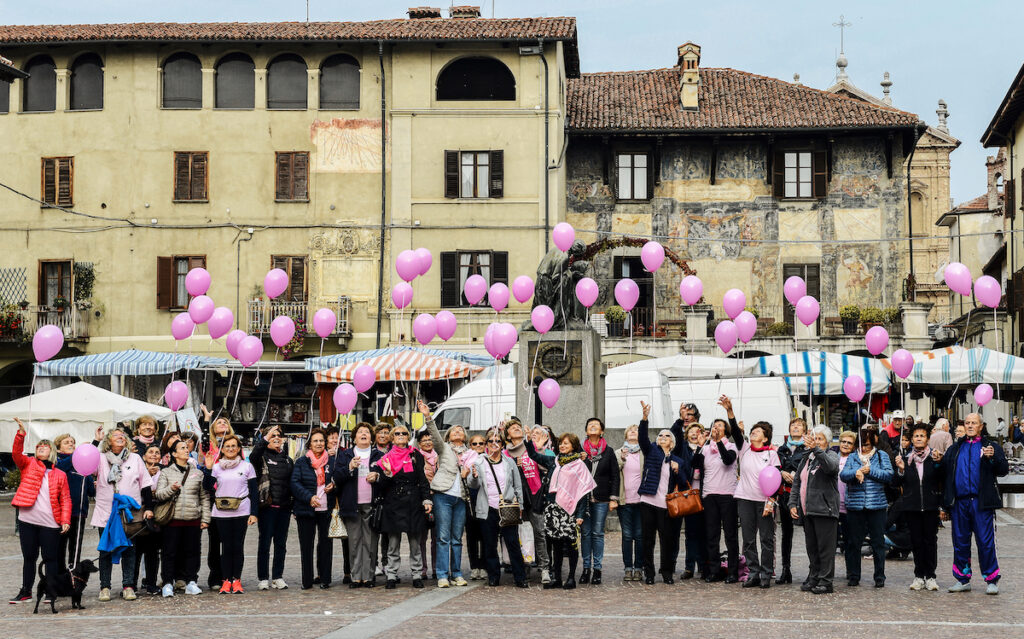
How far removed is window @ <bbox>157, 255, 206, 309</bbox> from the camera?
35875 millimetres

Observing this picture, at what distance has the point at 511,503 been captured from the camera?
14.1 metres

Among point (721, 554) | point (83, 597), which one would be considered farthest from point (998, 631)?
point (83, 597)

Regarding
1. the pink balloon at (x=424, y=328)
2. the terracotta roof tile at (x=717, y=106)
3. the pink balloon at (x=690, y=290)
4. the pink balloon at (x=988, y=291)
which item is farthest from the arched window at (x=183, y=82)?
the pink balloon at (x=988, y=291)

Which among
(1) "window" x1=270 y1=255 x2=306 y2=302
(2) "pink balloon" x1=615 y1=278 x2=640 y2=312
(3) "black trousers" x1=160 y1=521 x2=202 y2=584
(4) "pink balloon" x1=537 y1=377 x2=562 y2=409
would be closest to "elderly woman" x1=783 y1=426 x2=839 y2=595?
(3) "black trousers" x1=160 y1=521 x2=202 y2=584

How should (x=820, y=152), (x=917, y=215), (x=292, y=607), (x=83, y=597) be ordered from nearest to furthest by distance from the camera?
(x=292, y=607)
(x=83, y=597)
(x=820, y=152)
(x=917, y=215)

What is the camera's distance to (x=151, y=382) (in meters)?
35.1

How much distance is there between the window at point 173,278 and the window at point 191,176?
4.91 feet

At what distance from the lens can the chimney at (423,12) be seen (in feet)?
132

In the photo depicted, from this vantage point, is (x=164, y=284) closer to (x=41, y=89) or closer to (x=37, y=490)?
(x=41, y=89)

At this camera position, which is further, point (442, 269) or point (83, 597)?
point (442, 269)

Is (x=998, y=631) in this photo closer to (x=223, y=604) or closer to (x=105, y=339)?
(x=223, y=604)

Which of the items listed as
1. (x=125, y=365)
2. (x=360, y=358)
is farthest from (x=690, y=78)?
(x=125, y=365)

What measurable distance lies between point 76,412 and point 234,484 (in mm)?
12081

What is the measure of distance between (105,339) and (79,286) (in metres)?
1.49
